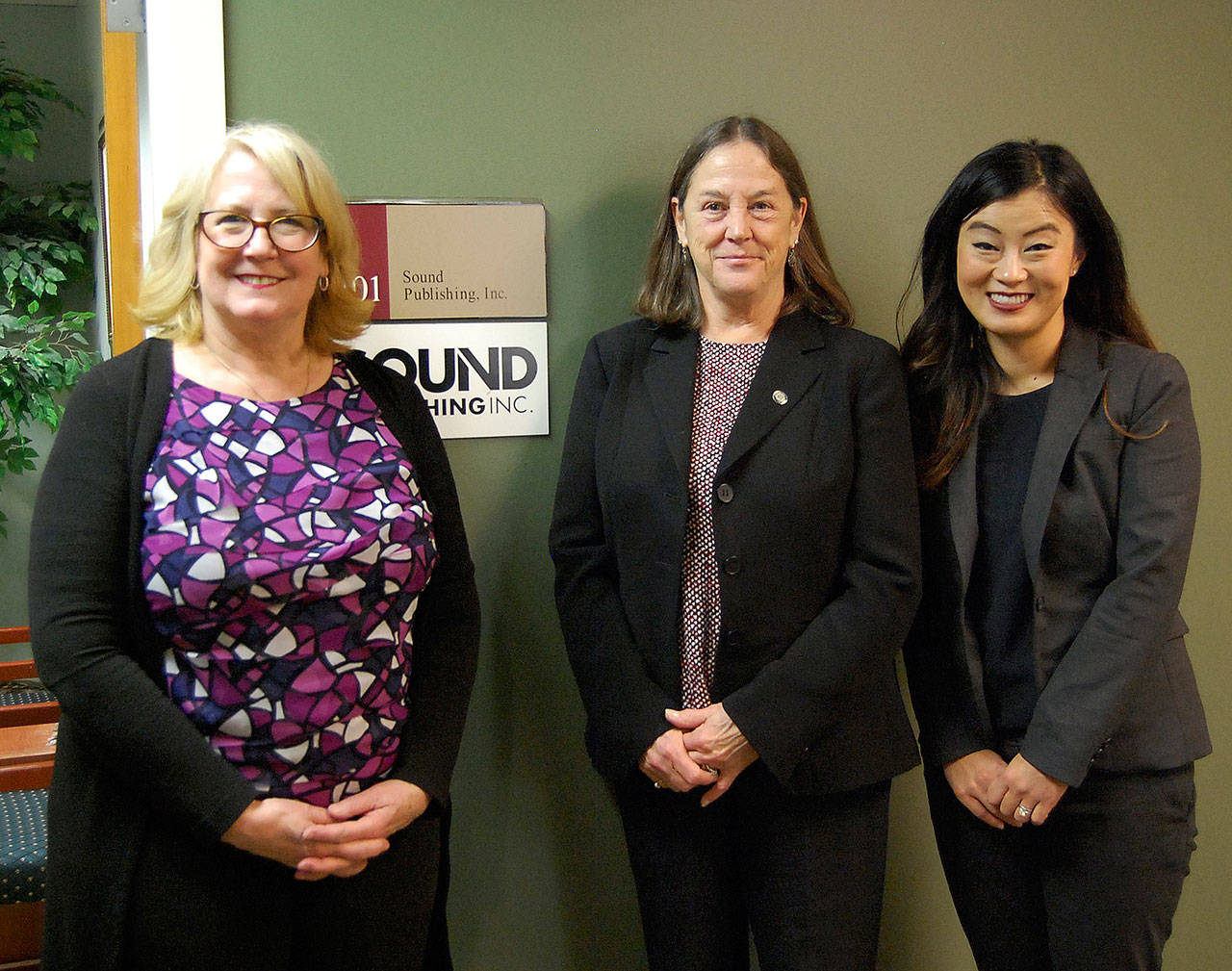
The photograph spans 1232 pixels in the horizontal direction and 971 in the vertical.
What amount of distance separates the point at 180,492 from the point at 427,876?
0.65m

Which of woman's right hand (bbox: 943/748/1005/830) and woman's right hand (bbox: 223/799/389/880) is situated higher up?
woman's right hand (bbox: 223/799/389/880)

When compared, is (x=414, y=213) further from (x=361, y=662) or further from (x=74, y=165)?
(x=74, y=165)

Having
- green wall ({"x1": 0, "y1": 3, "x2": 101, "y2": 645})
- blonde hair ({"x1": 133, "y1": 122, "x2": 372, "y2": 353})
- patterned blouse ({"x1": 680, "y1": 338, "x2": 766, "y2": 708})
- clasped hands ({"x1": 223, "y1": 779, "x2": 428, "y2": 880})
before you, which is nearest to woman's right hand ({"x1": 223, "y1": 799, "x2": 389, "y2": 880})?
clasped hands ({"x1": 223, "y1": 779, "x2": 428, "y2": 880})

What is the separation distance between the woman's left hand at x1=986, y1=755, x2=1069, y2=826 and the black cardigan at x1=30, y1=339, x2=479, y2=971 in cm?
108

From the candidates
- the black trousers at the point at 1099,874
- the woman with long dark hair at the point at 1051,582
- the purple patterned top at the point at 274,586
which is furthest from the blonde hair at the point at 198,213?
the black trousers at the point at 1099,874

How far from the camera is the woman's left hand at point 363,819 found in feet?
4.24

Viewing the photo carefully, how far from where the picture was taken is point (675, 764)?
4.93ft

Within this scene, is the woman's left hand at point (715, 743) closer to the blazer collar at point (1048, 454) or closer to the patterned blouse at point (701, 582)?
the patterned blouse at point (701, 582)

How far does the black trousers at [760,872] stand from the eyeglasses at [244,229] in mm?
957

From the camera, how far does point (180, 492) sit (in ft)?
4.18

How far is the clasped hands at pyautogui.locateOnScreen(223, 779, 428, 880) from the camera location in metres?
1.26

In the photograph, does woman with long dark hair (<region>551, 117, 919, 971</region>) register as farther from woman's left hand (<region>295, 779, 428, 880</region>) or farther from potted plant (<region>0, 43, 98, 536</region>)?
potted plant (<region>0, 43, 98, 536</region>)

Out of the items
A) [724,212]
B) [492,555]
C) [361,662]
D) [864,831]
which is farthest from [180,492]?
[864,831]

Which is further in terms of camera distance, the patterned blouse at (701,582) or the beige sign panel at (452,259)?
the beige sign panel at (452,259)
